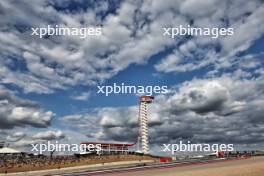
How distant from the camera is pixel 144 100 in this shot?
138m

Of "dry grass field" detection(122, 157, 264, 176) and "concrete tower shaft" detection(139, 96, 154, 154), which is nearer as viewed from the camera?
"dry grass field" detection(122, 157, 264, 176)

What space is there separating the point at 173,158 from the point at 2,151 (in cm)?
5492

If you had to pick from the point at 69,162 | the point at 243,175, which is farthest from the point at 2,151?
the point at 243,175

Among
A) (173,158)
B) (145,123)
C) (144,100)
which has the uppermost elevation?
(144,100)

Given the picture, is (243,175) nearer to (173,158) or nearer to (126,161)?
(126,161)

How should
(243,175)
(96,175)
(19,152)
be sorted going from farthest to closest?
(19,152), (96,175), (243,175)

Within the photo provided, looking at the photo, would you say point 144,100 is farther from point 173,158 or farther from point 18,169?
point 18,169

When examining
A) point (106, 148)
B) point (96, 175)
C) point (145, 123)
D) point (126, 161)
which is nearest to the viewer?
point (96, 175)

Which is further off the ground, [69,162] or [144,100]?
[144,100]

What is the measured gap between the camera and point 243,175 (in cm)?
3616

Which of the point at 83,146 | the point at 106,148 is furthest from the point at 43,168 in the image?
the point at 106,148

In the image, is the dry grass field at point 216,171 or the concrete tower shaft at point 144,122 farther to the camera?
the concrete tower shaft at point 144,122

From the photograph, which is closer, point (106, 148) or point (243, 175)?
point (243, 175)

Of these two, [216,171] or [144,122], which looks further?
[144,122]
